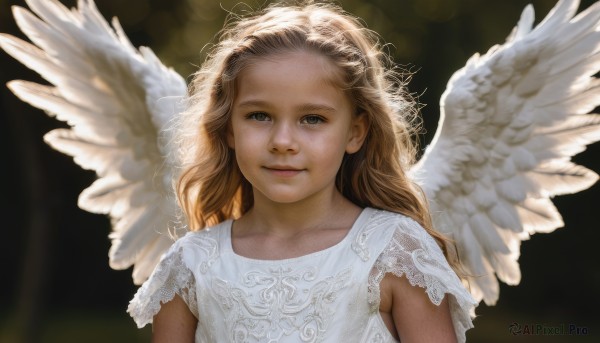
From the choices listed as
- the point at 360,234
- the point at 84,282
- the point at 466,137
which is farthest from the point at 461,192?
the point at 84,282

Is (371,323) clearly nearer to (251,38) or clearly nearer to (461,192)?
(251,38)

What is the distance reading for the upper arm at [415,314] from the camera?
2.78m

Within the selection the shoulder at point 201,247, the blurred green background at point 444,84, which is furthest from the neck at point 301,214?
the blurred green background at point 444,84

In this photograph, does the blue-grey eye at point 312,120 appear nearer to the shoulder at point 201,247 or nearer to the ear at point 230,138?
the ear at point 230,138

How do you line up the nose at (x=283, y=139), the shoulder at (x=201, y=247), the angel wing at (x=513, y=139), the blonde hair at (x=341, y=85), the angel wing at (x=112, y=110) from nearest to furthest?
the nose at (x=283, y=139), the blonde hair at (x=341, y=85), the shoulder at (x=201, y=247), the angel wing at (x=513, y=139), the angel wing at (x=112, y=110)

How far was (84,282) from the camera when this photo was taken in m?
13.1

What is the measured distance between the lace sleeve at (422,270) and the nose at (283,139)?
0.37 m

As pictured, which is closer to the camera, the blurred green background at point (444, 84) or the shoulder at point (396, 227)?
the shoulder at point (396, 227)

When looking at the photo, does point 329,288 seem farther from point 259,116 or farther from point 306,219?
point 259,116

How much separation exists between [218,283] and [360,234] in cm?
40

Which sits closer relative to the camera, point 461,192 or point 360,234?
point 360,234

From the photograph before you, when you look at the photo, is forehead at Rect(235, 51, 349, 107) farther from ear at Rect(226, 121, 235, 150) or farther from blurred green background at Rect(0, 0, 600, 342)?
blurred green background at Rect(0, 0, 600, 342)

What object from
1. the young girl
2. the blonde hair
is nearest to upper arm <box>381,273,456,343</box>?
the young girl

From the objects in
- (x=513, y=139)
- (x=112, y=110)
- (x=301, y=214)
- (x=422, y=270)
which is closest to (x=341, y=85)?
(x=301, y=214)
